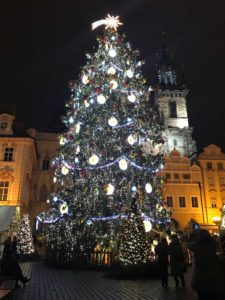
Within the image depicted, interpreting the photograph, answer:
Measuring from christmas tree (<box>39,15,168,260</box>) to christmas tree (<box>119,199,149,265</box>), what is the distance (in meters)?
2.93

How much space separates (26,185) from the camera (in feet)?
115

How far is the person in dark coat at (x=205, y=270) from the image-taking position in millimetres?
4941

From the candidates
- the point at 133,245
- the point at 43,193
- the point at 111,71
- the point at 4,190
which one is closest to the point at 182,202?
the point at 43,193

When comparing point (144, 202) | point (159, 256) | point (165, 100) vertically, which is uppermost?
point (165, 100)

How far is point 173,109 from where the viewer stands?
64.9 meters

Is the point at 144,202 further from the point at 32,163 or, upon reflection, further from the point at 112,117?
the point at 32,163

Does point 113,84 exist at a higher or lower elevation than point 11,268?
higher

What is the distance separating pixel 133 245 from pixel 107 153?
6638 millimetres

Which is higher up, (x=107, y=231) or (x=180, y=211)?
(x=180, y=211)

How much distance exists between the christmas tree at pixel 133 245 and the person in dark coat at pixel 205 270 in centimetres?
784

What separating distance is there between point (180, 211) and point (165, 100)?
31375 millimetres

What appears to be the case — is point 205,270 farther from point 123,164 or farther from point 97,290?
point 123,164

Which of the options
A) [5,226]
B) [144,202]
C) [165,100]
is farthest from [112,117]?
[165,100]

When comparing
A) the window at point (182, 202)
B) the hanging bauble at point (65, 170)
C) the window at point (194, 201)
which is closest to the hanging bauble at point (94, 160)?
the hanging bauble at point (65, 170)
